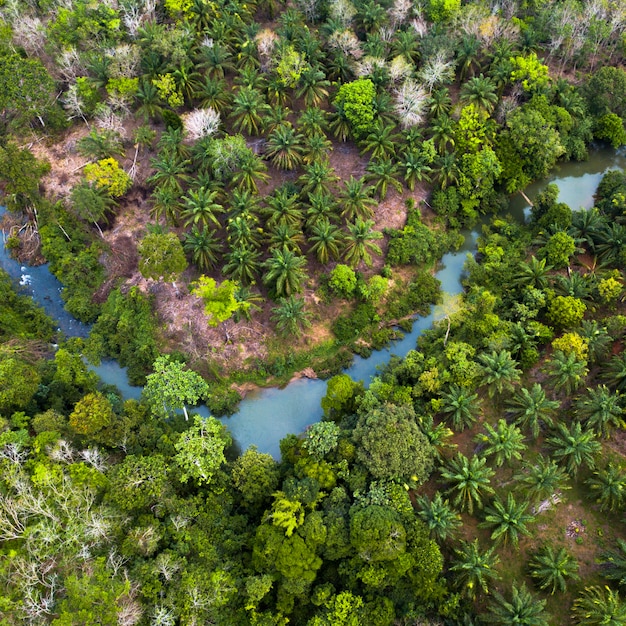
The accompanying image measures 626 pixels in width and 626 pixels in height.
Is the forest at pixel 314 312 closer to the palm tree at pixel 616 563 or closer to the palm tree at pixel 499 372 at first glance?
the palm tree at pixel 499 372

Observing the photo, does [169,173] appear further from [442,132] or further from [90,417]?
[442,132]

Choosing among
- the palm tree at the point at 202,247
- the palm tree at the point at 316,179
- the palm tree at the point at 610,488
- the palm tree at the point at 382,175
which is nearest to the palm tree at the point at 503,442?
the palm tree at the point at 610,488

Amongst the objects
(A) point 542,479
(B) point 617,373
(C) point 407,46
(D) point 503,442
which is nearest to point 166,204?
(C) point 407,46

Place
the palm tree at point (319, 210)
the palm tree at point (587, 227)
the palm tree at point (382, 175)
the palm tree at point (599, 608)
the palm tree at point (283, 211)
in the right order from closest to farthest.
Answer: the palm tree at point (599, 608)
the palm tree at point (283, 211)
the palm tree at point (319, 210)
the palm tree at point (587, 227)
the palm tree at point (382, 175)

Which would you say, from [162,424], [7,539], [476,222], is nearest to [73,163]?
[162,424]

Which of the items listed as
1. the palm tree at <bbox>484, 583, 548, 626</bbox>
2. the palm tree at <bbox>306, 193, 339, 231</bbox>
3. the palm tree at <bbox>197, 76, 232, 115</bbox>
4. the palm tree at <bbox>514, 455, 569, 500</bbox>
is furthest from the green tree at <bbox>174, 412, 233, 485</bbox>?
the palm tree at <bbox>197, 76, 232, 115</bbox>

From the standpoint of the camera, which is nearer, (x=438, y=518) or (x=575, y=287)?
(x=438, y=518)
